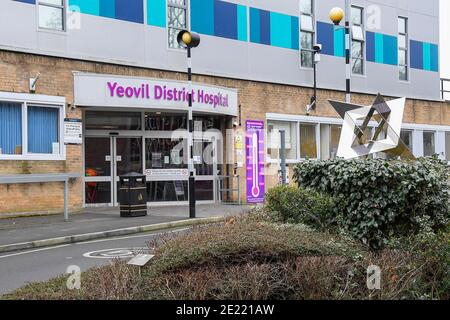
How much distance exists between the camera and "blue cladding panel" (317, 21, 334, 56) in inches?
973

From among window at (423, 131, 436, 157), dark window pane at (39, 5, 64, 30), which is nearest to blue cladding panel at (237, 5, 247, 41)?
dark window pane at (39, 5, 64, 30)

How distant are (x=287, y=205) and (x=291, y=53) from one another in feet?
55.3

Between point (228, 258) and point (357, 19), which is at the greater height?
point (357, 19)

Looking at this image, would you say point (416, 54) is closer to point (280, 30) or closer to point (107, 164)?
point (280, 30)

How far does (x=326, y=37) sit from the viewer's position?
25.0 meters

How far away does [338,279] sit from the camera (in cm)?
514

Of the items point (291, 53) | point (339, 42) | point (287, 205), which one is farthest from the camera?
point (339, 42)

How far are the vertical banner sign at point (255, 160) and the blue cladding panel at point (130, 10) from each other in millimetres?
5527

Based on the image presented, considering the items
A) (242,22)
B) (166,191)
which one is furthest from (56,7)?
(242,22)

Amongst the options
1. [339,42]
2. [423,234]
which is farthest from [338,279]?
[339,42]

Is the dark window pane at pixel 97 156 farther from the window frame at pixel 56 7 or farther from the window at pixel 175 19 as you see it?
the window at pixel 175 19

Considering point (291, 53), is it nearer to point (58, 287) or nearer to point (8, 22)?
point (8, 22)

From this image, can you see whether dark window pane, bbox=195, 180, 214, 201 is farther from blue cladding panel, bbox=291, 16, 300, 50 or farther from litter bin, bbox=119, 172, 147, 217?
blue cladding panel, bbox=291, 16, 300, 50

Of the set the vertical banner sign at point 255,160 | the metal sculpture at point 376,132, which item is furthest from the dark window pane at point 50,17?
the metal sculpture at point 376,132
